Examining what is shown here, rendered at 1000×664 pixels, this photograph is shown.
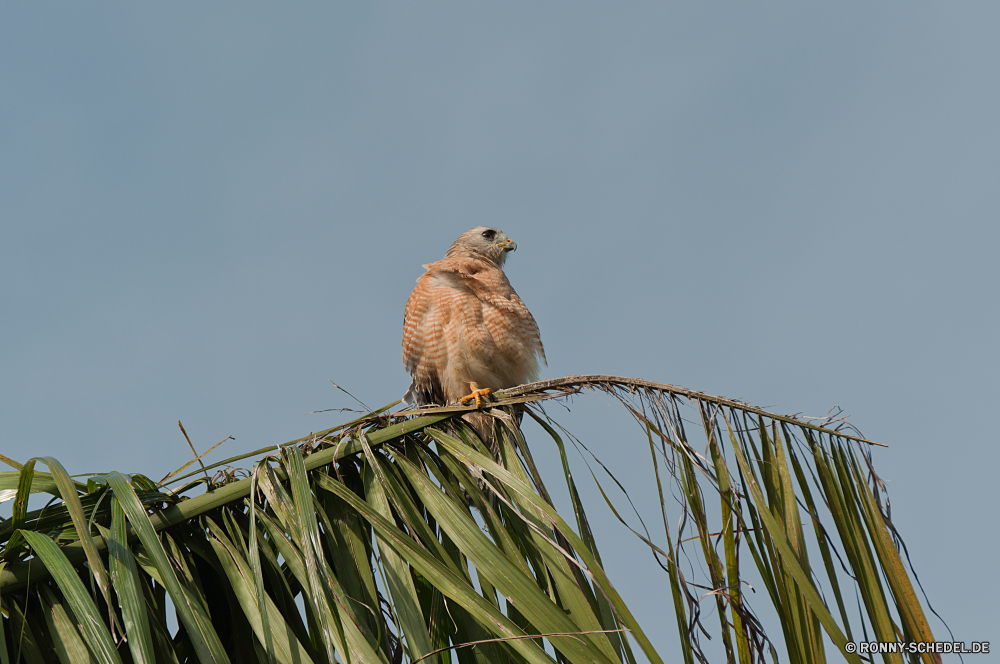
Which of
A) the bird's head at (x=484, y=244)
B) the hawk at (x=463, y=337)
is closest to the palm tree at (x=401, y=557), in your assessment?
the hawk at (x=463, y=337)

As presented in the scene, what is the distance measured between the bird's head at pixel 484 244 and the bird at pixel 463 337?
2.51ft

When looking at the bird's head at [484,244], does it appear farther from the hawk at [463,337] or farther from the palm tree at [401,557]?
the palm tree at [401,557]

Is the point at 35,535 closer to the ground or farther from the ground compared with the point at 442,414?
closer to the ground

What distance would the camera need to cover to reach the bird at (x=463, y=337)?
5.54 m

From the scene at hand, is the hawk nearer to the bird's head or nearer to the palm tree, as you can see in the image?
the bird's head

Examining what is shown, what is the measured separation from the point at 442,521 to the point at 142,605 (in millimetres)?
870

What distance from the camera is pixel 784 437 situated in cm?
296

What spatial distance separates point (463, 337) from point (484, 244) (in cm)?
165

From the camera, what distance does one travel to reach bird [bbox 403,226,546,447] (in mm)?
5543

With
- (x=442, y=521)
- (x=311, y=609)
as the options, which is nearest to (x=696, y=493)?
(x=442, y=521)

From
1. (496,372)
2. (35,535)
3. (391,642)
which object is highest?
(496,372)

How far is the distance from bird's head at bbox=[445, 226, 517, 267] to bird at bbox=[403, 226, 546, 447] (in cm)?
77

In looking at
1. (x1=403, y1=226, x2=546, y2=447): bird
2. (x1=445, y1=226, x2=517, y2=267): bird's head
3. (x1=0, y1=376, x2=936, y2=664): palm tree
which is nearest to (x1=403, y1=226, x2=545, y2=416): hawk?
(x1=403, y1=226, x2=546, y2=447): bird

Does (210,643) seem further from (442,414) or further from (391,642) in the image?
(442,414)
